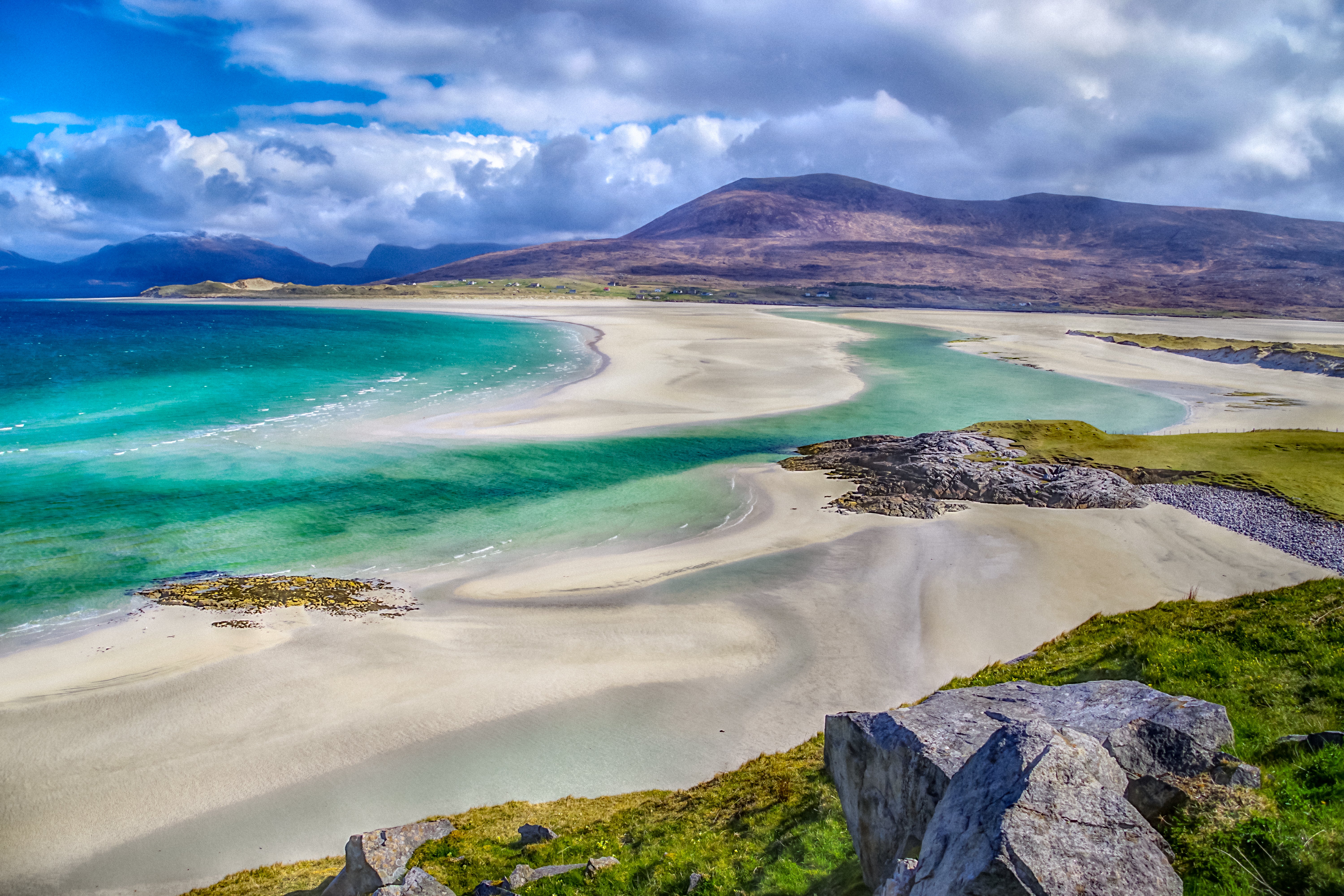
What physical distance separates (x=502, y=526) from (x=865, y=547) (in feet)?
41.7

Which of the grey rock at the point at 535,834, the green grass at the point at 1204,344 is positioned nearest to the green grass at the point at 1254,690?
the grey rock at the point at 535,834

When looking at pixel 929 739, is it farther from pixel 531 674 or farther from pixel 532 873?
pixel 531 674

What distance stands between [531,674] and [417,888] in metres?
7.68

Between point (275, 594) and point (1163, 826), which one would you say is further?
point (275, 594)

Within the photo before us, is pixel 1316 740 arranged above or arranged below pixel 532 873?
above

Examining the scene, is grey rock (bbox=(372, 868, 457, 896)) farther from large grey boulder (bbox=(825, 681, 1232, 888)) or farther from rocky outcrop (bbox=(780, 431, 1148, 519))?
rocky outcrop (bbox=(780, 431, 1148, 519))

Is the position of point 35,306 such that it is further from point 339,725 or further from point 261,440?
point 339,725

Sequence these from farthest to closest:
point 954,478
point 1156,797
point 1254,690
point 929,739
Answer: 1. point 954,478
2. point 1254,690
3. point 929,739
4. point 1156,797

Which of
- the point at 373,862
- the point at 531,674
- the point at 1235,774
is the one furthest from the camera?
the point at 531,674

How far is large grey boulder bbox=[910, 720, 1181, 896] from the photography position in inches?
170

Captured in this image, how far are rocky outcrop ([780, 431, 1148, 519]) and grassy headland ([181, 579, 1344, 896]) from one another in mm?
14282

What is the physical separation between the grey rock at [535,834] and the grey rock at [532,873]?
0.91m

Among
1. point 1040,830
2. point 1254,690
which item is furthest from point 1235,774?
point 1254,690

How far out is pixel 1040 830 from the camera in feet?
14.8
